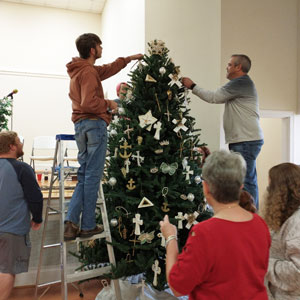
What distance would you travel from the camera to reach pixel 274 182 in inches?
62.4

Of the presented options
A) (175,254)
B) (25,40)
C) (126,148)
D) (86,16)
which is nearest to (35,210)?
(126,148)

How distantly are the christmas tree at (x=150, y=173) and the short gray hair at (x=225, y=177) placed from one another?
45.4 inches

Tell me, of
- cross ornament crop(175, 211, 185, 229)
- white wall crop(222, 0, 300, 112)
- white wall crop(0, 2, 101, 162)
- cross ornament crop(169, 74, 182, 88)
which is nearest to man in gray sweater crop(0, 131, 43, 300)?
cross ornament crop(175, 211, 185, 229)

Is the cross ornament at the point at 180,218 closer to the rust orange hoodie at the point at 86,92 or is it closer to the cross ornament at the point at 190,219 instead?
the cross ornament at the point at 190,219

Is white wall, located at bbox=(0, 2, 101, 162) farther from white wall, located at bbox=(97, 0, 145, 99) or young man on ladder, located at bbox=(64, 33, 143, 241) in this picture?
young man on ladder, located at bbox=(64, 33, 143, 241)

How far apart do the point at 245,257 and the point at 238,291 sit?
0.13m

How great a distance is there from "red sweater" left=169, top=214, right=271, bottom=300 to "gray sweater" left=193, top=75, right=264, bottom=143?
5.86 feet

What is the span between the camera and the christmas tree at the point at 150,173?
7.90 ft

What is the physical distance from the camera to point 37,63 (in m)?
7.79

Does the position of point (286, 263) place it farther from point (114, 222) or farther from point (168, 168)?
point (114, 222)

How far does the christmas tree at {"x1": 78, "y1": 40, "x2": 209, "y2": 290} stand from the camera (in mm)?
2408

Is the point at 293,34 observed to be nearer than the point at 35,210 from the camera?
No

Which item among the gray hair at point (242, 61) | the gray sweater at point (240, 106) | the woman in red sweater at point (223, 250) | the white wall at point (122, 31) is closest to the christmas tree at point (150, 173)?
the gray sweater at point (240, 106)

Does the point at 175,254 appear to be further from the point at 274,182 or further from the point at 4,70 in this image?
the point at 4,70
